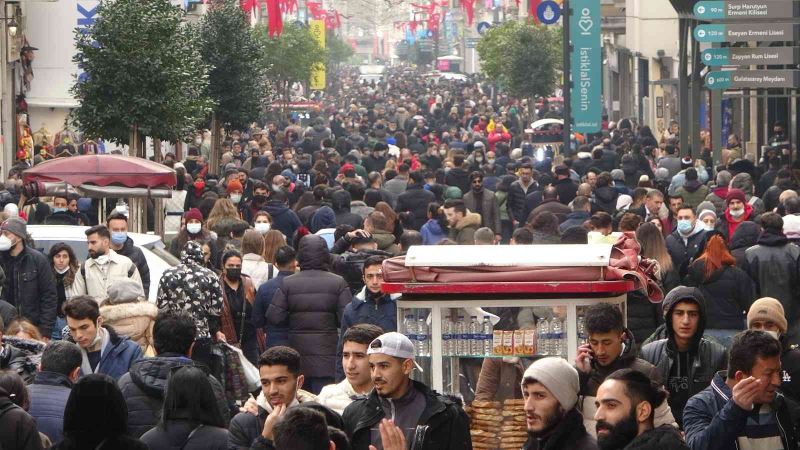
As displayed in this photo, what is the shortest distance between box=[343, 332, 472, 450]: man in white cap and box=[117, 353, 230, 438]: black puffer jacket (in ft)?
3.61

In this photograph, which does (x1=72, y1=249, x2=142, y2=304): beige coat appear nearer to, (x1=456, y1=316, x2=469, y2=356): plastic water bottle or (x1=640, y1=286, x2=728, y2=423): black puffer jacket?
(x1=456, y1=316, x2=469, y2=356): plastic water bottle

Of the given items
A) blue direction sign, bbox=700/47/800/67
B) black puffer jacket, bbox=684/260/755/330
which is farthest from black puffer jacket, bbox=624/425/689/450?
blue direction sign, bbox=700/47/800/67

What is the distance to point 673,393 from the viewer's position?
825cm

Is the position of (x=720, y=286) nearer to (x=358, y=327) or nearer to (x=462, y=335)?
(x=462, y=335)

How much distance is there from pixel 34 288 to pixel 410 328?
4380 mm

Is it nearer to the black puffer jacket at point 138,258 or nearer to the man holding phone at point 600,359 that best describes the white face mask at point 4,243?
the black puffer jacket at point 138,258

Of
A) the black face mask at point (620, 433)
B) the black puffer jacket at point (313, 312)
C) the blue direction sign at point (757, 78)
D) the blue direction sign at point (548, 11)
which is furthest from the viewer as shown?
the blue direction sign at point (548, 11)

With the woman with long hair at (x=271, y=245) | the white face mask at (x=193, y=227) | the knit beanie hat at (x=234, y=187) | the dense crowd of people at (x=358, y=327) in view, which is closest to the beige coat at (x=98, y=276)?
the dense crowd of people at (x=358, y=327)

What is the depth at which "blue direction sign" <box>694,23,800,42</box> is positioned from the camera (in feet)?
72.4

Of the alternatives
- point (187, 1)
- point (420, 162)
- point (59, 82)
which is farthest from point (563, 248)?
point (187, 1)

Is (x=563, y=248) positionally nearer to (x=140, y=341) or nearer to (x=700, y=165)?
(x=140, y=341)

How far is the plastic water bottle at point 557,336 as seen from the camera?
873cm

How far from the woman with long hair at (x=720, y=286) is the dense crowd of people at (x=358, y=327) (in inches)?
0.4

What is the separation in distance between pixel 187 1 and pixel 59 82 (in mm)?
8493
